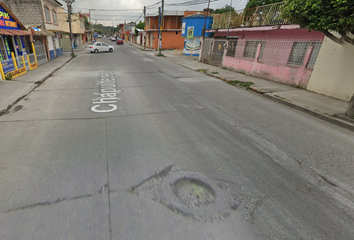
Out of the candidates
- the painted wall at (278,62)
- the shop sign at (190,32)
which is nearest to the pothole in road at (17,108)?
the painted wall at (278,62)

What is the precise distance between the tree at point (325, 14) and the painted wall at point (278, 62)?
13.7 feet

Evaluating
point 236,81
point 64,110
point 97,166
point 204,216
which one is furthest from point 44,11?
point 204,216

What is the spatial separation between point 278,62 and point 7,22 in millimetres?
16368

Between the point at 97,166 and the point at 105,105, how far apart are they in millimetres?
3466

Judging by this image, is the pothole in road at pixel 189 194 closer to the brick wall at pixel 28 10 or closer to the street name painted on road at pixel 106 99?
the street name painted on road at pixel 106 99

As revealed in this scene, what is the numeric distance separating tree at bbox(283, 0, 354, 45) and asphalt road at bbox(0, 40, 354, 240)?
9.06ft

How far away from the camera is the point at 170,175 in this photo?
310 cm

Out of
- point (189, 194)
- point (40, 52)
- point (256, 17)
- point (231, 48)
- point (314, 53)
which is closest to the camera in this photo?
point (189, 194)

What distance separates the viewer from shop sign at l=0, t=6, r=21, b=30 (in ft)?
34.4

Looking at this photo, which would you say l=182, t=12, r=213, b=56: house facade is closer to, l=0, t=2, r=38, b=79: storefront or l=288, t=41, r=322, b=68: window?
l=288, t=41, r=322, b=68: window

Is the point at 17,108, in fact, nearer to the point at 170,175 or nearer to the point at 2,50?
the point at 170,175

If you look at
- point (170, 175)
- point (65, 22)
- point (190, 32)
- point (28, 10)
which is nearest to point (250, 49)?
point (170, 175)

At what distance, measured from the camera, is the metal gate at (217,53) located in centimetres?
1686

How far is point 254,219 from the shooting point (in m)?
2.39
